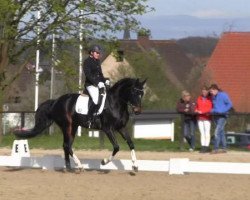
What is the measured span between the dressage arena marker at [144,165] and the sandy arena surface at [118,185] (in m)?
0.11

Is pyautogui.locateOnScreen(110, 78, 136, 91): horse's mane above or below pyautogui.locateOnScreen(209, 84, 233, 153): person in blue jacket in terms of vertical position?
above

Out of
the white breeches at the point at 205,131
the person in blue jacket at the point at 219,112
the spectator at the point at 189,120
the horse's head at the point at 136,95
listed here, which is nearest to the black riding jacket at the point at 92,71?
the horse's head at the point at 136,95

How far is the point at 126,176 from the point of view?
47.0ft

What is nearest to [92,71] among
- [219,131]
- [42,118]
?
[42,118]

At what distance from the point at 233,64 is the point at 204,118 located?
39641 mm

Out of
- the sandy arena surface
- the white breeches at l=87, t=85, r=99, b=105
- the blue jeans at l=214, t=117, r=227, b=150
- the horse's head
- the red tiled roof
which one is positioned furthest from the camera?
the red tiled roof

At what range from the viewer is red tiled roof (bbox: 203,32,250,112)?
5747 cm

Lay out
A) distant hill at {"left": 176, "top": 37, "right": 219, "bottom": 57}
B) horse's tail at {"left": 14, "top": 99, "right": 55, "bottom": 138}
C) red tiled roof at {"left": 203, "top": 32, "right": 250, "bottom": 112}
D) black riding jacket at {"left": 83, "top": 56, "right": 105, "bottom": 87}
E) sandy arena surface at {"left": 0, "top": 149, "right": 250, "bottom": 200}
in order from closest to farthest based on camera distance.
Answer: sandy arena surface at {"left": 0, "top": 149, "right": 250, "bottom": 200}, black riding jacket at {"left": 83, "top": 56, "right": 105, "bottom": 87}, horse's tail at {"left": 14, "top": 99, "right": 55, "bottom": 138}, red tiled roof at {"left": 203, "top": 32, "right": 250, "bottom": 112}, distant hill at {"left": 176, "top": 37, "right": 219, "bottom": 57}

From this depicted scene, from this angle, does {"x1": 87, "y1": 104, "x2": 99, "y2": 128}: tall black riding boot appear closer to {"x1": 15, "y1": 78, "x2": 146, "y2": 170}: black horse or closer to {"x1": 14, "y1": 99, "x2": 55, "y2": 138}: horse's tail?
{"x1": 15, "y1": 78, "x2": 146, "y2": 170}: black horse

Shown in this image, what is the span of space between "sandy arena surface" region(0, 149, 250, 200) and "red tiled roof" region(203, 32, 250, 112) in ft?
137

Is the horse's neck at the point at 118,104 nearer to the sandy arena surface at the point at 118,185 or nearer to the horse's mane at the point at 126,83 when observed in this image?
the horse's mane at the point at 126,83

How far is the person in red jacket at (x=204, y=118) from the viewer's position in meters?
20.0

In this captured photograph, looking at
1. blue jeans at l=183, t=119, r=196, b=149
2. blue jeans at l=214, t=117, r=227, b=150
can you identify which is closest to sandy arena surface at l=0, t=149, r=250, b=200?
blue jeans at l=214, t=117, r=227, b=150

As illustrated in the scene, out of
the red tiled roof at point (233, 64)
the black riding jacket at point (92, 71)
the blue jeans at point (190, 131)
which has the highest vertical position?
the red tiled roof at point (233, 64)
